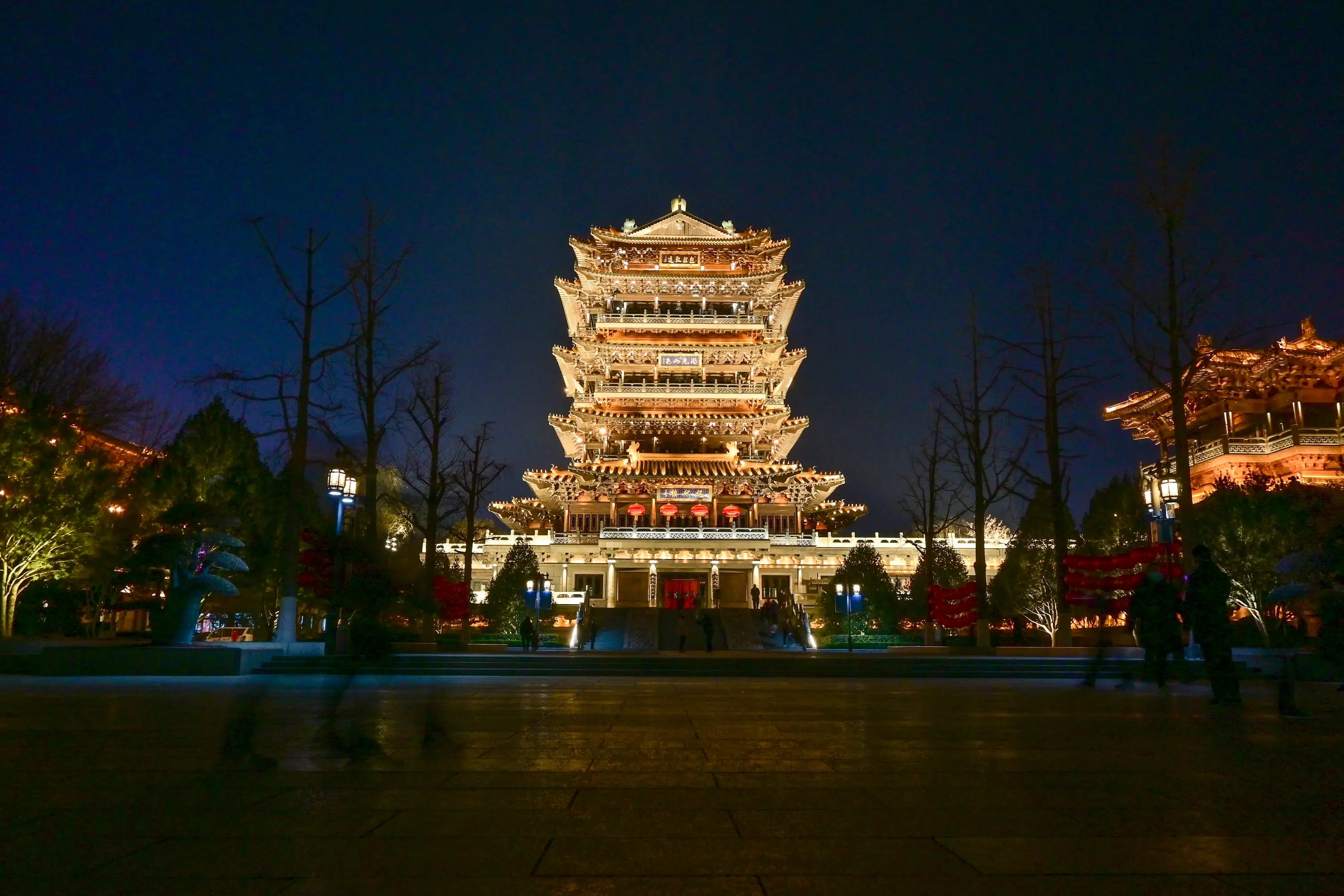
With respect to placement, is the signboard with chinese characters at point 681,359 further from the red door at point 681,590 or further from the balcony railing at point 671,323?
the red door at point 681,590

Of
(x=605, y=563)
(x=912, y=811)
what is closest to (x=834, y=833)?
(x=912, y=811)

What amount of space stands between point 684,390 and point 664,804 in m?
47.9

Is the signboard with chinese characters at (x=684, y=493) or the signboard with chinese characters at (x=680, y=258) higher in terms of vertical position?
the signboard with chinese characters at (x=680, y=258)

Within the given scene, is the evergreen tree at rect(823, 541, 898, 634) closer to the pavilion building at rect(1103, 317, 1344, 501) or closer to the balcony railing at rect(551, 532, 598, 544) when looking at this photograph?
the pavilion building at rect(1103, 317, 1344, 501)

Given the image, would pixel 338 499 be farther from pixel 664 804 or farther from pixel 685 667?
pixel 664 804

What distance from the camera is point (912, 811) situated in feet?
15.4

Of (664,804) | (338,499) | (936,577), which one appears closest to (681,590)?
(936,577)

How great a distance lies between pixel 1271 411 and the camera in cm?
4809

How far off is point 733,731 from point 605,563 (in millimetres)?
40235

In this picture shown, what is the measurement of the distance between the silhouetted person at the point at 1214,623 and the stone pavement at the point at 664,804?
1387 mm

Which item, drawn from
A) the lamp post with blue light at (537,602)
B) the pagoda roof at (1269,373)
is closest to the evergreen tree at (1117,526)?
the pagoda roof at (1269,373)

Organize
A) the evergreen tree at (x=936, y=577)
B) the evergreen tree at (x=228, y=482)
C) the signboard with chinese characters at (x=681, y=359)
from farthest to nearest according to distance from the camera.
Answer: the signboard with chinese characters at (x=681, y=359)
the evergreen tree at (x=936, y=577)
the evergreen tree at (x=228, y=482)

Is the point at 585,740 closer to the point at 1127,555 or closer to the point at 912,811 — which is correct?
the point at 912,811

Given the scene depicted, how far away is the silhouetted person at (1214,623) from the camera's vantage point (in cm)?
1101
